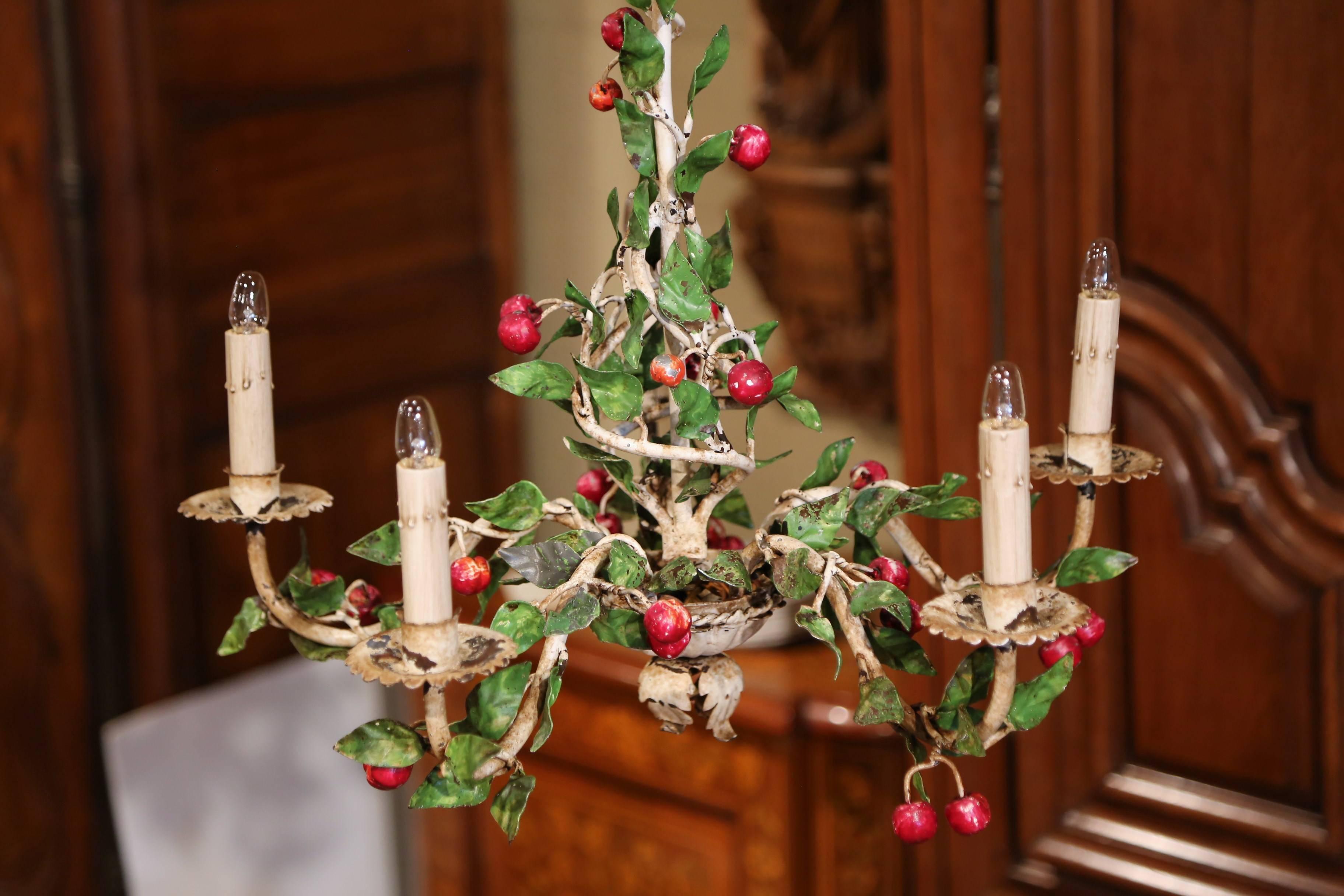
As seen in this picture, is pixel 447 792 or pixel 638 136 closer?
pixel 447 792

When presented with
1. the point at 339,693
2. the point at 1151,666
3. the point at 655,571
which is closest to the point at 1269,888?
the point at 1151,666

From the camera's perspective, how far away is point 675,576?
2.11 feet

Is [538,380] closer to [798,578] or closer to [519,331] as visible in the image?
[519,331]

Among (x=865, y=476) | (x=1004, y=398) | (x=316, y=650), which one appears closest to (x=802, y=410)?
(x=865, y=476)

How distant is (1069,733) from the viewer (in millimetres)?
1385

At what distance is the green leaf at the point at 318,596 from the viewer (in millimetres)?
690

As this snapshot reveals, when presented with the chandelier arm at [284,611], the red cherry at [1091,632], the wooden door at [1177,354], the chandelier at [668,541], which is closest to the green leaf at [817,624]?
the chandelier at [668,541]

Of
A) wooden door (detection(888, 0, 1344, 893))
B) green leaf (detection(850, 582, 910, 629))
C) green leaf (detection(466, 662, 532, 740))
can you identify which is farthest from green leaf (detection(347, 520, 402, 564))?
wooden door (detection(888, 0, 1344, 893))

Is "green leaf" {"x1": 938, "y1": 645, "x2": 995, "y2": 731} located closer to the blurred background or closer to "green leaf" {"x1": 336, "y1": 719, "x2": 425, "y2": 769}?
"green leaf" {"x1": 336, "y1": 719, "x2": 425, "y2": 769}

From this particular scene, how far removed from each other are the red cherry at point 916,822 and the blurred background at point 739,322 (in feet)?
2.50

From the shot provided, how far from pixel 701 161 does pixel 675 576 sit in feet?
0.60

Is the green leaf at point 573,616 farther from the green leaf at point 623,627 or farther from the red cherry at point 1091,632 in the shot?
the red cherry at point 1091,632

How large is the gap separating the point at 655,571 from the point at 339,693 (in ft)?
4.81

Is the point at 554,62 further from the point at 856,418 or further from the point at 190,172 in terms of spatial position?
the point at 856,418
